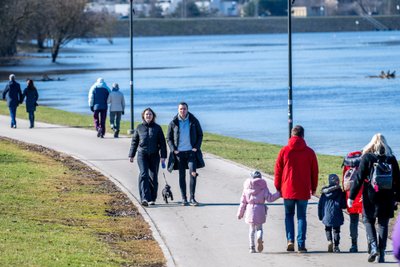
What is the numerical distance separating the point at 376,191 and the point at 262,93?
4667cm

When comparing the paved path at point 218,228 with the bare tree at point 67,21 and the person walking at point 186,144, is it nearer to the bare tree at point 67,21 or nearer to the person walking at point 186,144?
the person walking at point 186,144

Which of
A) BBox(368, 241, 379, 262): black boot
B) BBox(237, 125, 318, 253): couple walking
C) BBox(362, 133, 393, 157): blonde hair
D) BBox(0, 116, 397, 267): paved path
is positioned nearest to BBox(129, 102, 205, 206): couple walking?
BBox(0, 116, 397, 267): paved path

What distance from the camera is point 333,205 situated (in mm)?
13953

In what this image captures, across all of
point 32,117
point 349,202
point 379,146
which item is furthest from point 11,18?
point 379,146

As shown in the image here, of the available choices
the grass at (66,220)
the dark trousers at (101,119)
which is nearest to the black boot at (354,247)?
the grass at (66,220)

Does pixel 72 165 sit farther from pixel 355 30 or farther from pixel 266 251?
pixel 355 30

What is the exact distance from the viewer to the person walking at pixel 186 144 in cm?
1747

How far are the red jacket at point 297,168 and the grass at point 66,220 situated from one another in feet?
5.98

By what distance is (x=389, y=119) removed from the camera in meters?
43.0

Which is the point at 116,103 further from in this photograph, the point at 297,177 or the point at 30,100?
the point at 297,177

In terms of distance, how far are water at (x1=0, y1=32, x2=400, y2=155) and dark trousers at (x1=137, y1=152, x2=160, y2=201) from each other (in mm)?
13865

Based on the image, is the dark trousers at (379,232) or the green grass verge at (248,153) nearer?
the dark trousers at (379,232)

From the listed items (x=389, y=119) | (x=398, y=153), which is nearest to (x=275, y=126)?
(x=389, y=119)

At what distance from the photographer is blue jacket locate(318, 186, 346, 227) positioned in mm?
13898
